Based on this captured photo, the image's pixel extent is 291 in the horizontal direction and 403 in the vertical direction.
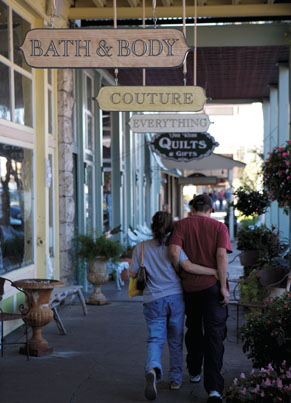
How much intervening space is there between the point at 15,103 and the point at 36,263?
6.85 feet

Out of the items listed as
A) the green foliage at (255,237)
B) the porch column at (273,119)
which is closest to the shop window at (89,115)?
the green foliage at (255,237)

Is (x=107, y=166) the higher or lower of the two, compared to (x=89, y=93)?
lower

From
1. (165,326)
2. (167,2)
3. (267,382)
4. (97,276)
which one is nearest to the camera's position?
(267,382)

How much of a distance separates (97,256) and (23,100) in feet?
9.40

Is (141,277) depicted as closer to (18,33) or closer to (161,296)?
(161,296)

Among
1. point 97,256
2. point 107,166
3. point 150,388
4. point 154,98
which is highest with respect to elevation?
point 154,98

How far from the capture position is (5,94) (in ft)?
23.9

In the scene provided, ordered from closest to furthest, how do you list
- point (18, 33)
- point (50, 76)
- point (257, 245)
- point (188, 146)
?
point (18, 33) → point (50, 76) → point (257, 245) → point (188, 146)

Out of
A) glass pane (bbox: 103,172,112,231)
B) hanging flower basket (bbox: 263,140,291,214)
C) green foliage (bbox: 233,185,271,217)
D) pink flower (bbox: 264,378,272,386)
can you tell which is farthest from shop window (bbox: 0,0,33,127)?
glass pane (bbox: 103,172,112,231)

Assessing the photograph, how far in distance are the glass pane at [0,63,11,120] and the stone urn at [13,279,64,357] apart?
1994 mm

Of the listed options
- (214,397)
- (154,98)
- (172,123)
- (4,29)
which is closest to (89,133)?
(172,123)

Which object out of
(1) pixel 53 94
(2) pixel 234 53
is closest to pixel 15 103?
(1) pixel 53 94

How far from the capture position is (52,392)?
203 inches

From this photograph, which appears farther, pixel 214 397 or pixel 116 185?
pixel 116 185
